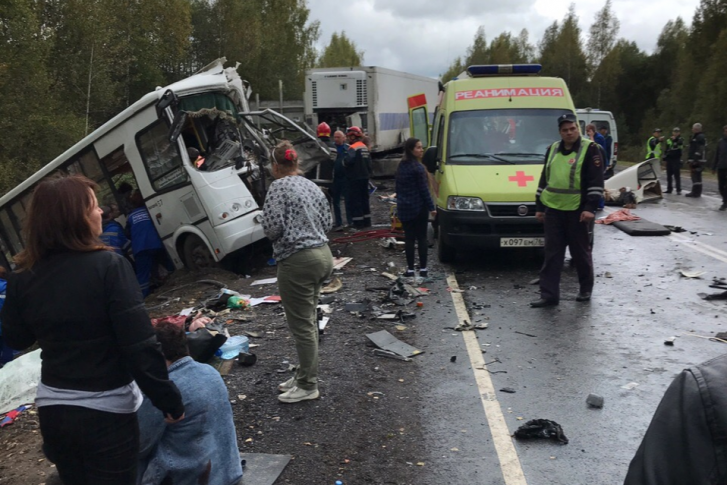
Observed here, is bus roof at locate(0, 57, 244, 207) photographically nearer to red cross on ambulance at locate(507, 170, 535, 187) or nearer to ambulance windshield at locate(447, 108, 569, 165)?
ambulance windshield at locate(447, 108, 569, 165)

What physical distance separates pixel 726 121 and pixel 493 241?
96.1ft

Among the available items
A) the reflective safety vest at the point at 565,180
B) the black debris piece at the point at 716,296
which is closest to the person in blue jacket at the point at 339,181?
the reflective safety vest at the point at 565,180

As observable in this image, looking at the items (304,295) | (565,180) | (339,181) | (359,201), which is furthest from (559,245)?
(339,181)

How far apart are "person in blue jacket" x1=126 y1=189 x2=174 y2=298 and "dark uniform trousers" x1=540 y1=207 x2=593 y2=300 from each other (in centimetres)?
609

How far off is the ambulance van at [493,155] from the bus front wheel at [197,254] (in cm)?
361

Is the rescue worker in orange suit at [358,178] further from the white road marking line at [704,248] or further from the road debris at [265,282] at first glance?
the white road marking line at [704,248]

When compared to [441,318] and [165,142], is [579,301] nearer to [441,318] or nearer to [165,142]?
[441,318]

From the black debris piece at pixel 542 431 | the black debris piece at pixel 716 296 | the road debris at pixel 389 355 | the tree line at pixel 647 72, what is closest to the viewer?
the black debris piece at pixel 542 431

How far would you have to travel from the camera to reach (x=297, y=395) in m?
4.88

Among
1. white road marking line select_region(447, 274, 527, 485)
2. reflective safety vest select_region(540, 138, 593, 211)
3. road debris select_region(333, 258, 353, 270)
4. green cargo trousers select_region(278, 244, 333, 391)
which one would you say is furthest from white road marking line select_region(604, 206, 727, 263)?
green cargo trousers select_region(278, 244, 333, 391)

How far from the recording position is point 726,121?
32062mm

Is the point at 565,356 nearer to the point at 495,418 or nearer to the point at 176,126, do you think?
the point at 495,418

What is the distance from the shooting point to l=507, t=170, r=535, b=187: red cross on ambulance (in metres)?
8.68

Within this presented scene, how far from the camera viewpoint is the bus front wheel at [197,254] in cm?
992
